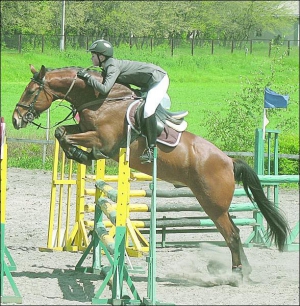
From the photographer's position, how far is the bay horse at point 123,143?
6.69 m

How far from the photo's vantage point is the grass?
20.9 meters

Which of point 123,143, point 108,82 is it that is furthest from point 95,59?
point 123,143

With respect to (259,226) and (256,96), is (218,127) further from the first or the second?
(259,226)

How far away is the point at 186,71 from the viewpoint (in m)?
23.2

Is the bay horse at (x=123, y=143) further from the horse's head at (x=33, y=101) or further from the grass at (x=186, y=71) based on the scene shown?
the grass at (x=186, y=71)

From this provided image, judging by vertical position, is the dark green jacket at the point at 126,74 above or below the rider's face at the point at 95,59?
below

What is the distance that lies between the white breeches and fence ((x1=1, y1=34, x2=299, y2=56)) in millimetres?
16041

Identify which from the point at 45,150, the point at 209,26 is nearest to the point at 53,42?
the point at 209,26

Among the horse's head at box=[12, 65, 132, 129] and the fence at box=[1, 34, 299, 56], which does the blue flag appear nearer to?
→ the horse's head at box=[12, 65, 132, 129]

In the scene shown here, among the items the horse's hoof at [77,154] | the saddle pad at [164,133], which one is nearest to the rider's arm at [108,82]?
the saddle pad at [164,133]

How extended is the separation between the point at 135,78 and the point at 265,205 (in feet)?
5.35

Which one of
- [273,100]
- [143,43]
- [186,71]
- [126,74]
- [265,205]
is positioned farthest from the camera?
[186,71]

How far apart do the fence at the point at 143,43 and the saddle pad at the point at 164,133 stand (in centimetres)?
1593

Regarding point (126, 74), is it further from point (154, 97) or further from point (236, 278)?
point (236, 278)
